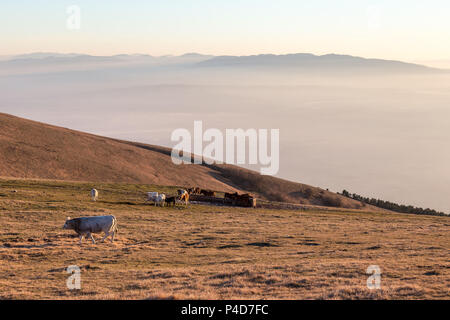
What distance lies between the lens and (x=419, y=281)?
19.6 metres

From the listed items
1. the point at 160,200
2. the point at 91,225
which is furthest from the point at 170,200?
the point at 91,225

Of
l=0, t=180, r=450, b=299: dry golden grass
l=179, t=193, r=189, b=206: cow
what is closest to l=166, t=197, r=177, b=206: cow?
l=179, t=193, r=189, b=206: cow

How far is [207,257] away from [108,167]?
217 ft

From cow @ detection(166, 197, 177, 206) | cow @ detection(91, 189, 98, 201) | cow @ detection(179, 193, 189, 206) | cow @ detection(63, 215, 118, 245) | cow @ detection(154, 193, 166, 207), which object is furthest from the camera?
cow @ detection(179, 193, 189, 206)

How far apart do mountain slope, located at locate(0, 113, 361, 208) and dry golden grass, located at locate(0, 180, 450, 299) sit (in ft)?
115

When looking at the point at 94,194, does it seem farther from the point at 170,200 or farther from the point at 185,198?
the point at 185,198

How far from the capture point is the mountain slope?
8312cm

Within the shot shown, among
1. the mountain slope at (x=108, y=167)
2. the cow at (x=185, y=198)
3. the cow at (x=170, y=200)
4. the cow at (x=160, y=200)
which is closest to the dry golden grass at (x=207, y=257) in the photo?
the cow at (x=160, y=200)

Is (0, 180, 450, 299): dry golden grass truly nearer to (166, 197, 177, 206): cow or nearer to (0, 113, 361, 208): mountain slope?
(166, 197, 177, 206): cow

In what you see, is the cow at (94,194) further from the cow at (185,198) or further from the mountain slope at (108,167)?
the mountain slope at (108,167)
